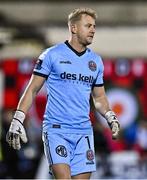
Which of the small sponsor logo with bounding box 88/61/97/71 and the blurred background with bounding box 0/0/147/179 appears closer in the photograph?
the small sponsor logo with bounding box 88/61/97/71

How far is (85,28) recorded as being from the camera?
273 inches

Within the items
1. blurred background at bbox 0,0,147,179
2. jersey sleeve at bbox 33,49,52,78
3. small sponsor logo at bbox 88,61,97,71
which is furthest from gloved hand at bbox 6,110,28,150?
blurred background at bbox 0,0,147,179

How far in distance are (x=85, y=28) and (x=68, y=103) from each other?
682 millimetres

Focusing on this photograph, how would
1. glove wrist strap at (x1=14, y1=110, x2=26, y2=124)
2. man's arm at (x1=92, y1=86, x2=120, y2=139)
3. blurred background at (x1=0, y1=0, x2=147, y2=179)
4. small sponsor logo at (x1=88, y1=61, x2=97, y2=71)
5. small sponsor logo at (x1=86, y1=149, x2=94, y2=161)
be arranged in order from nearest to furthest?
glove wrist strap at (x1=14, y1=110, x2=26, y2=124), small sponsor logo at (x1=86, y1=149, x2=94, y2=161), small sponsor logo at (x1=88, y1=61, x2=97, y2=71), man's arm at (x1=92, y1=86, x2=120, y2=139), blurred background at (x1=0, y1=0, x2=147, y2=179)

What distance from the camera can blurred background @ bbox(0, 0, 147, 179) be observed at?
14.9 metres

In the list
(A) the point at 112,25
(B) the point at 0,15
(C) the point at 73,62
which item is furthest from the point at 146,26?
(C) the point at 73,62

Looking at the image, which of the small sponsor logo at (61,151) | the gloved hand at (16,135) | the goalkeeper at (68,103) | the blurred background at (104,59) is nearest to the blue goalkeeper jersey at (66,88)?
the goalkeeper at (68,103)

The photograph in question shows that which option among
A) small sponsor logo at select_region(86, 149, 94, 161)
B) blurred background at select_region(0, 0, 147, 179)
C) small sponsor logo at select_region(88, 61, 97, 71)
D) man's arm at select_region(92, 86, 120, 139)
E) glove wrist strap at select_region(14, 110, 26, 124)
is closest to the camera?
glove wrist strap at select_region(14, 110, 26, 124)

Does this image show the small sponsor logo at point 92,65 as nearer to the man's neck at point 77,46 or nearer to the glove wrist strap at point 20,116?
the man's neck at point 77,46

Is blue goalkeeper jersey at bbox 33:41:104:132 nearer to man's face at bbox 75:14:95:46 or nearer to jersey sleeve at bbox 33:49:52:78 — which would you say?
jersey sleeve at bbox 33:49:52:78

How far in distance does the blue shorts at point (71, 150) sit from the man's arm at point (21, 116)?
271 millimetres

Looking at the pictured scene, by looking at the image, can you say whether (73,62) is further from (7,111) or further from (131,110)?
(131,110)

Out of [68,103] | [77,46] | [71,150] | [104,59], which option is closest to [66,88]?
[68,103]

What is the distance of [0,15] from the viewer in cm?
1733
